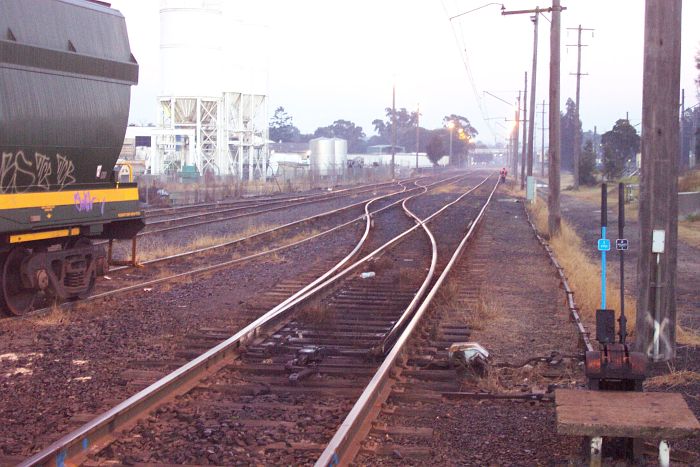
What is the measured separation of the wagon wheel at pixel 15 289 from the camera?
10945 mm

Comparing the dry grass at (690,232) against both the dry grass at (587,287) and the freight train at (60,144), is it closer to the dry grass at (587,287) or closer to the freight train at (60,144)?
the dry grass at (587,287)

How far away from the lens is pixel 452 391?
25.5ft

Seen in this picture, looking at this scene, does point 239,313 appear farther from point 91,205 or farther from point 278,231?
point 278,231

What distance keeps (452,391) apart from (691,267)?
41.2ft

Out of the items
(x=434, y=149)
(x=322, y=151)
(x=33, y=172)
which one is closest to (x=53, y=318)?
(x=33, y=172)

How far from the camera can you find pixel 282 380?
805 cm

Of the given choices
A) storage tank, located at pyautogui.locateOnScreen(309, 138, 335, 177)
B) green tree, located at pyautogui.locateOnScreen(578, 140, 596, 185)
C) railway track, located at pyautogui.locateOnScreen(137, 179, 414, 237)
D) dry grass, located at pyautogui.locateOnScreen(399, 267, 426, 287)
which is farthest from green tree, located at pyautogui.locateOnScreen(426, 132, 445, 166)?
dry grass, located at pyautogui.locateOnScreen(399, 267, 426, 287)

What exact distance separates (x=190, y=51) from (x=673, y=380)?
2123 inches

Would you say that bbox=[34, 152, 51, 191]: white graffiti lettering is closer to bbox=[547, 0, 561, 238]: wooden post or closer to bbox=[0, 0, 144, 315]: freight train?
bbox=[0, 0, 144, 315]: freight train

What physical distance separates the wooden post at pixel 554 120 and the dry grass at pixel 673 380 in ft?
50.9

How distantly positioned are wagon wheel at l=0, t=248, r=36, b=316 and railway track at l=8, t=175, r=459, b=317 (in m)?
0.27

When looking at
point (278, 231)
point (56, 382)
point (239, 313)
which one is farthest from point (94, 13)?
point (278, 231)

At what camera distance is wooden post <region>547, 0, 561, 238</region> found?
23375 millimetres

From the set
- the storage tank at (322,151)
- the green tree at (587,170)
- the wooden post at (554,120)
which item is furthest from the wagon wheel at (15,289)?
the storage tank at (322,151)
